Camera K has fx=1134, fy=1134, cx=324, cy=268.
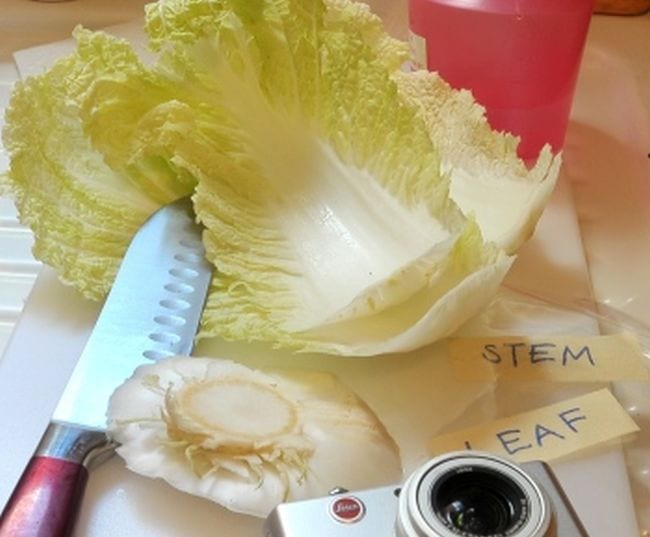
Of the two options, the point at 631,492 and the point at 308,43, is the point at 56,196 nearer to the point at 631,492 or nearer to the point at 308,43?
the point at 308,43

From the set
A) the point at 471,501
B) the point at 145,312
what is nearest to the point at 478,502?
the point at 471,501

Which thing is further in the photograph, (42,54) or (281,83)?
(42,54)

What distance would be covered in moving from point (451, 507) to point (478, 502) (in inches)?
0.5

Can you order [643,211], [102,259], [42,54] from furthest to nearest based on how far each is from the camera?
[42,54]
[643,211]
[102,259]

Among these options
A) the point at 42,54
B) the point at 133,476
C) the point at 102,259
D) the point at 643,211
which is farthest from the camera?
the point at 42,54

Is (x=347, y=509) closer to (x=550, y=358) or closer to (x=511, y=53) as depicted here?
(x=550, y=358)

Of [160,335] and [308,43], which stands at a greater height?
[308,43]

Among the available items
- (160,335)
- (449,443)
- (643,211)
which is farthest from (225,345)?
(643,211)

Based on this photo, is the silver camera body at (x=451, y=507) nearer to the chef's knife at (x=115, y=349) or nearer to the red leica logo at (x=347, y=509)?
the red leica logo at (x=347, y=509)

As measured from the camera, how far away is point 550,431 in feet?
1.90

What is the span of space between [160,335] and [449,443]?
166 millimetres

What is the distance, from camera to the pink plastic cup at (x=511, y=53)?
2.39 ft

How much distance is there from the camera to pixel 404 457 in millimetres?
571

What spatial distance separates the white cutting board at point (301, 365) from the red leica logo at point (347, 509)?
7cm
